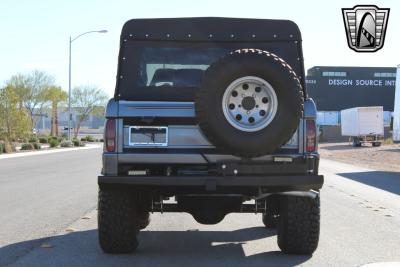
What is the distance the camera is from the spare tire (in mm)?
5914

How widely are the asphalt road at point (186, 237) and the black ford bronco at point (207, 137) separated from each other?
15.2 inches

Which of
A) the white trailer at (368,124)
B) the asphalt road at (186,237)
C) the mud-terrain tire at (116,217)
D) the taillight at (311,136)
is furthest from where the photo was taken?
the white trailer at (368,124)

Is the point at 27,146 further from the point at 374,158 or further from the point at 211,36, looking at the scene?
the point at 211,36

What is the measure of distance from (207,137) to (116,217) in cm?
134

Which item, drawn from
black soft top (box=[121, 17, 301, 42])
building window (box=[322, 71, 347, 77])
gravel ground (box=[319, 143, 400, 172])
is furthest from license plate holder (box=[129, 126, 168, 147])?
building window (box=[322, 71, 347, 77])

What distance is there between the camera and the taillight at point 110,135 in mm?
6152

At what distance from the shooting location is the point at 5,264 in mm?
6320

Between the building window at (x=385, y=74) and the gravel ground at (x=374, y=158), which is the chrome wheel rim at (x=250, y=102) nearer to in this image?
the gravel ground at (x=374, y=158)

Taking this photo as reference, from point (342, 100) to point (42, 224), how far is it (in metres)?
101

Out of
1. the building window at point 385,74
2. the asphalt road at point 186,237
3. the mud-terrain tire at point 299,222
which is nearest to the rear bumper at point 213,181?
the mud-terrain tire at point 299,222

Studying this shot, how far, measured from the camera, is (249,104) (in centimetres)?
601

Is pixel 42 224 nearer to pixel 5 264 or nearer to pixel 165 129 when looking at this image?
pixel 5 264

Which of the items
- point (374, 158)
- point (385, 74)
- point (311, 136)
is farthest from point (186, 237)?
point (385, 74)

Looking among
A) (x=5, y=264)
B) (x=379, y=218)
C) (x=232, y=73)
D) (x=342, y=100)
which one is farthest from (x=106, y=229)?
(x=342, y=100)
